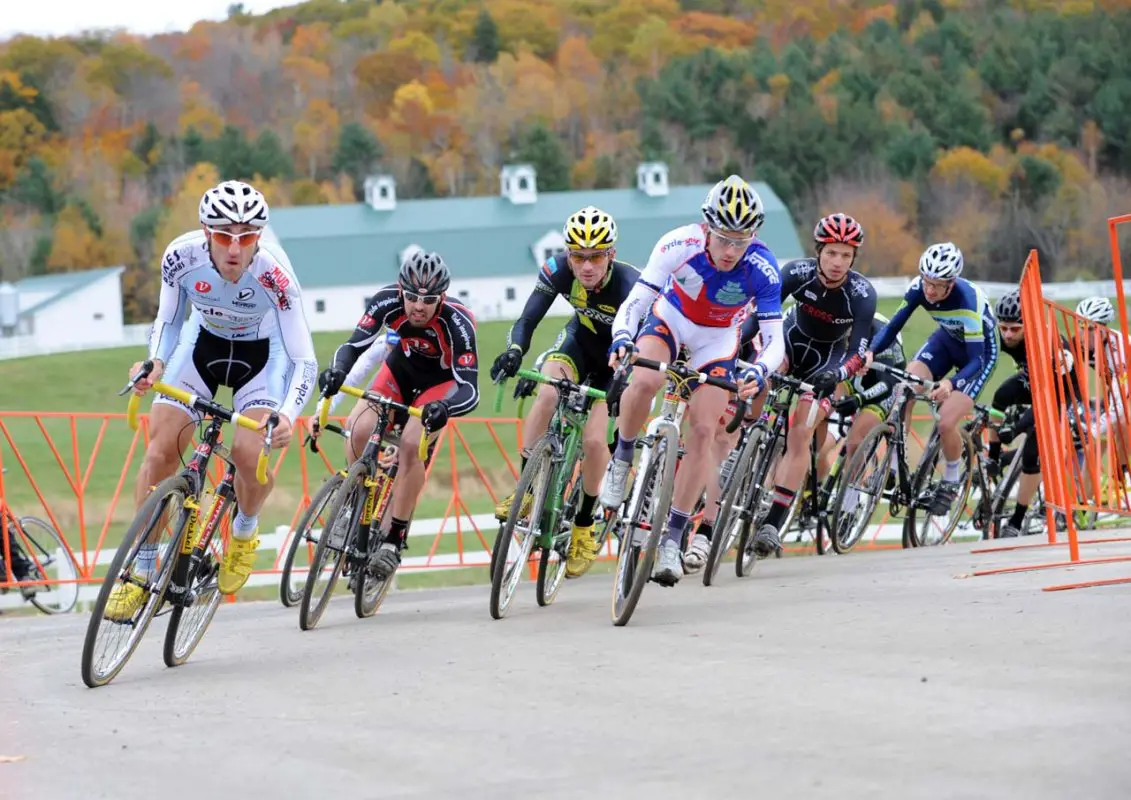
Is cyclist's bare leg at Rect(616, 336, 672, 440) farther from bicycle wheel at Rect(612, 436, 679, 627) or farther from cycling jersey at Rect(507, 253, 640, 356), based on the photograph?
cycling jersey at Rect(507, 253, 640, 356)

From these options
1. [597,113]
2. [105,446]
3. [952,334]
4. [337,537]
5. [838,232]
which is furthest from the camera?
[597,113]

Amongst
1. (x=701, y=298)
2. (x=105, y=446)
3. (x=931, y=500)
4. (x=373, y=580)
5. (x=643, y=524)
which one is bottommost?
(x=105, y=446)

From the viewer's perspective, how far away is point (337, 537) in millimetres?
8695

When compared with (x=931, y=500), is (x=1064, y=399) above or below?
above

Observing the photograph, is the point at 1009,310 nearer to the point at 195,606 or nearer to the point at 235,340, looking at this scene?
the point at 235,340


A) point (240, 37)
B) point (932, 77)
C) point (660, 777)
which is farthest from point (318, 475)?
point (240, 37)

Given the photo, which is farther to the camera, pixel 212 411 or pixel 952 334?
pixel 952 334

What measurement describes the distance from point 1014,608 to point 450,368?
143 inches

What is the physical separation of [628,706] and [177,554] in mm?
2245

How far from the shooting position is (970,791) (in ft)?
13.8

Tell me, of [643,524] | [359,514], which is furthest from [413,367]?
[643,524]

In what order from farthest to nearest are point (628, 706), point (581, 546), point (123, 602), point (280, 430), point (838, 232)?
point (838, 232) < point (581, 546) < point (280, 430) < point (123, 602) < point (628, 706)

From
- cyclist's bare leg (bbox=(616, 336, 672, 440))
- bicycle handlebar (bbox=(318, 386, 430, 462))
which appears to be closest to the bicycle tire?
bicycle handlebar (bbox=(318, 386, 430, 462))

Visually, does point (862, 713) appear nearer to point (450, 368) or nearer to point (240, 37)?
point (450, 368)
